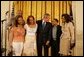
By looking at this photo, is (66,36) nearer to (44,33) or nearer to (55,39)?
(55,39)

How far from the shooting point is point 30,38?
244 cm

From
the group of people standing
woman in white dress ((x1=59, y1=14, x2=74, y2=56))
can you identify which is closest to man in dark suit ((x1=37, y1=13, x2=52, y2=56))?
the group of people standing

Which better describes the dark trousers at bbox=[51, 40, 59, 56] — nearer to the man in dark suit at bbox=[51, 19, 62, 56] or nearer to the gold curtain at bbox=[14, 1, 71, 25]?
the man in dark suit at bbox=[51, 19, 62, 56]

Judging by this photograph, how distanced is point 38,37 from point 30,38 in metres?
0.09

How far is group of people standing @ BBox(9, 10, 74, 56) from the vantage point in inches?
95.7

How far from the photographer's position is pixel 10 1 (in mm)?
2447

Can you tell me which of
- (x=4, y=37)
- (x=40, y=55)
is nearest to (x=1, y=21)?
(x=4, y=37)

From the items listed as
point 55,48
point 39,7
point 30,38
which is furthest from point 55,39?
point 39,7

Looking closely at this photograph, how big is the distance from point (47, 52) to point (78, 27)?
418 mm

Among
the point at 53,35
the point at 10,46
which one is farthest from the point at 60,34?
the point at 10,46

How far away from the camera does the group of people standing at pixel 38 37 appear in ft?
7.98

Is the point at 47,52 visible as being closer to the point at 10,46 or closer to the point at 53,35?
the point at 53,35

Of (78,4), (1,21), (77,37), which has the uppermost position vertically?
(78,4)

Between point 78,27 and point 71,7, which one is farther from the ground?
point 71,7
